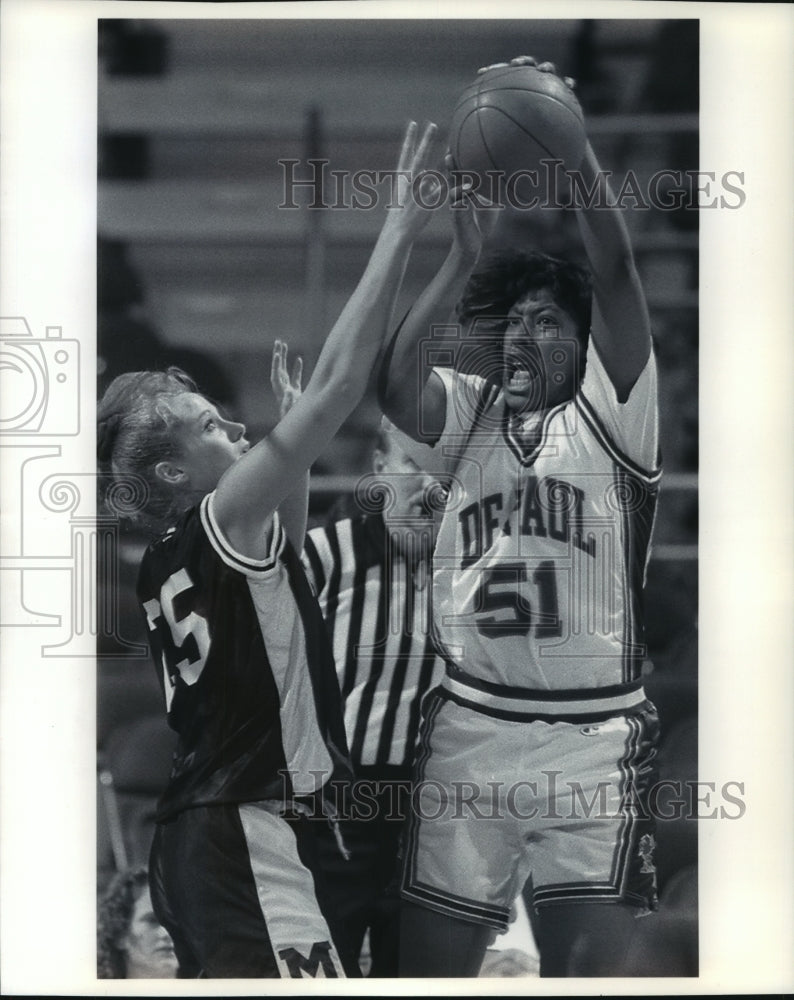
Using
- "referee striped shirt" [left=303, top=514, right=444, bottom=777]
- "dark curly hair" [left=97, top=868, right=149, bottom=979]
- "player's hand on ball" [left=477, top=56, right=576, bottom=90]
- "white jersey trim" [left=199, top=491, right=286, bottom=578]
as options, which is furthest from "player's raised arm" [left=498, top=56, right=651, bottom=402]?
"dark curly hair" [left=97, top=868, right=149, bottom=979]

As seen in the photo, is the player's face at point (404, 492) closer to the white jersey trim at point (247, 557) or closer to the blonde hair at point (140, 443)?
the white jersey trim at point (247, 557)

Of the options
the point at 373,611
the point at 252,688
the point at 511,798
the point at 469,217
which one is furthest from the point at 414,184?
the point at 511,798

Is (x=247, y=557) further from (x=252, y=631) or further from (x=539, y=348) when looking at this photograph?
(x=539, y=348)

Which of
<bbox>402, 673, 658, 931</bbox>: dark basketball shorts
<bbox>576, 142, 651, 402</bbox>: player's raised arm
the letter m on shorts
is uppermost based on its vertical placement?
<bbox>576, 142, 651, 402</bbox>: player's raised arm

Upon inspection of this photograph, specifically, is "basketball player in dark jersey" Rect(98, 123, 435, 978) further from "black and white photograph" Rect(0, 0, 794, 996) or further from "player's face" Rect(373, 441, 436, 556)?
"player's face" Rect(373, 441, 436, 556)

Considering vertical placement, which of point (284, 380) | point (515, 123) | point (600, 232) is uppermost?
point (515, 123)

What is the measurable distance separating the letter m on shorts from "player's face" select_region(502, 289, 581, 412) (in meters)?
1.17

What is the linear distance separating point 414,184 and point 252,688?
1.06 meters

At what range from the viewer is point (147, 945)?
1956mm

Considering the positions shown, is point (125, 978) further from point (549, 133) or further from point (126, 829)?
point (549, 133)

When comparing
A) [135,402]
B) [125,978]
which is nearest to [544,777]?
[125,978]

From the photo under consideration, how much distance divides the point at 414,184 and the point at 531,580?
2.71 feet

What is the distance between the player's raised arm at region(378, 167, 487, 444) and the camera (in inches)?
75.3

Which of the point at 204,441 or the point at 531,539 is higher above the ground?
the point at 204,441
